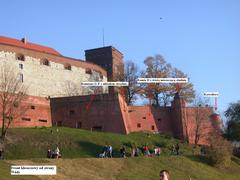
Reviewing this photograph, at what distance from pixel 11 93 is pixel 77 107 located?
22.9 feet

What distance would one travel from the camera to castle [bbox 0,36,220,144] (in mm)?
50281

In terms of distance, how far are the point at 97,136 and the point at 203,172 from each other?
12315 millimetres

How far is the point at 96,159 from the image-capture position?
30.6 metres

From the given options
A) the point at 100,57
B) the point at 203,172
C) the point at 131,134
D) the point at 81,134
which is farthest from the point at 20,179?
the point at 100,57

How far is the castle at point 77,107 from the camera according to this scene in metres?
50.3

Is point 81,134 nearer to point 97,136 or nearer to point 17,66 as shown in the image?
point 97,136

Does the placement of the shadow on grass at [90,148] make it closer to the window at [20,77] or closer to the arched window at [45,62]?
the window at [20,77]

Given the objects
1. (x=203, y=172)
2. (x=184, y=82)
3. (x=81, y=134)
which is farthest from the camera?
(x=184, y=82)

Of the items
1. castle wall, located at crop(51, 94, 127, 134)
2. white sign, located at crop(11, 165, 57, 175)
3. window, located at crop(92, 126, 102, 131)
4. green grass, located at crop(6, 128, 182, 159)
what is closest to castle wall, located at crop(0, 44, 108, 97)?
castle wall, located at crop(51, 94, 127, 134)

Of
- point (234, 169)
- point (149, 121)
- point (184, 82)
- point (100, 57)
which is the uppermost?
point (100, 57)

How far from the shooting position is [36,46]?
66.0 m

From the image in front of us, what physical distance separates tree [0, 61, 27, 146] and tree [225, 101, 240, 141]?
2002cm

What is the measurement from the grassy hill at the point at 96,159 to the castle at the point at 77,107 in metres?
3.63

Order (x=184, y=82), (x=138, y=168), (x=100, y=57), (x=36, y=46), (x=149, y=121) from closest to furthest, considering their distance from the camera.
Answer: (x=138, y=168), (x=149, y=121), (x=184, y=82), (x=36, y=46), (x=100, y=57)
